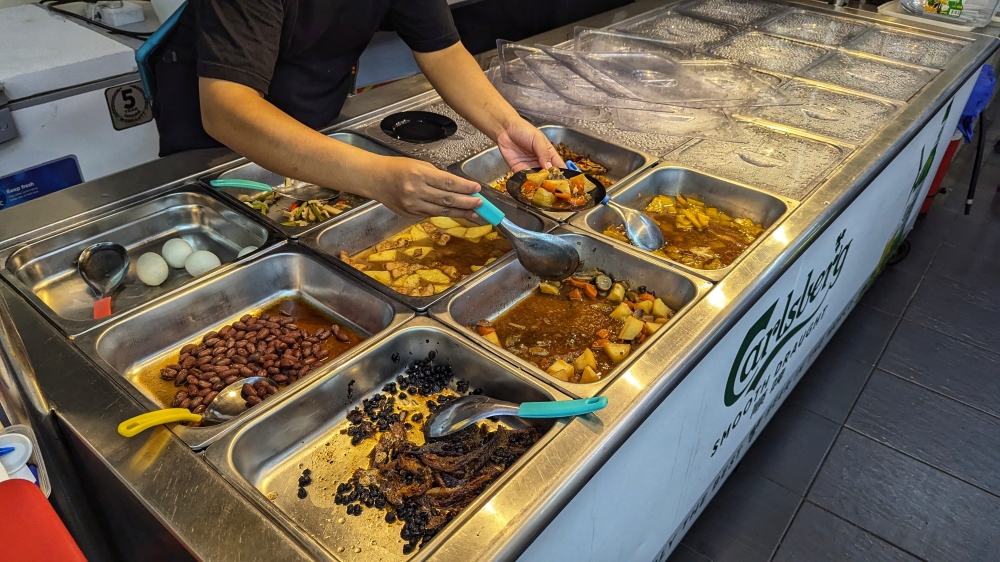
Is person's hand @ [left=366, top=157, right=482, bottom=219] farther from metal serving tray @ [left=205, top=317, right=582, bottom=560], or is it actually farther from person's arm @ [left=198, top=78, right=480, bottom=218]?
metal serving tray @ [left=205, top=317, right=582, bottom=560]

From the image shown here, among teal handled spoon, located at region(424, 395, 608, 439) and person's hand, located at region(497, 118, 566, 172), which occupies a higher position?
person's hand, located at region(497, 118, 566, 172)

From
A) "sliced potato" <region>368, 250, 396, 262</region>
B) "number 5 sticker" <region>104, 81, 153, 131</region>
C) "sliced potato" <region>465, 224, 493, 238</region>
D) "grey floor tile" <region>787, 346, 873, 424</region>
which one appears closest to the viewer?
"sliced potato" <region>368, 250, 396, 262</region>

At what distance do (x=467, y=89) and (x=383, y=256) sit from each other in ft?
2.04

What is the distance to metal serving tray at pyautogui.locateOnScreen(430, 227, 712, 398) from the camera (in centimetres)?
147

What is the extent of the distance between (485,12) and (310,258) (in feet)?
8.16

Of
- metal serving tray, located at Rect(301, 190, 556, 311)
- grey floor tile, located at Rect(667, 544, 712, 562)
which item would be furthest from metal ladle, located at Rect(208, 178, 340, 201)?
grey floor tile, located at Rect(667, 544, 712, 562)

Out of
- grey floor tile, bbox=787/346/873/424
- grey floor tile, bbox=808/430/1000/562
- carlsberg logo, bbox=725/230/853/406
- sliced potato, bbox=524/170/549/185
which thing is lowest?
grey floor tile, bbox=808/430/1000/562

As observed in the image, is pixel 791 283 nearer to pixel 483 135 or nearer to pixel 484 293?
pixel 484 293

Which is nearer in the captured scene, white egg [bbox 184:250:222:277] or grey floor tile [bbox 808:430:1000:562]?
white egg [bbox 184:250:222:277]

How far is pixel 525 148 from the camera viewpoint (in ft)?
6.48

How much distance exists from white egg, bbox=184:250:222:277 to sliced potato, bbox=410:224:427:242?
1.70 feet

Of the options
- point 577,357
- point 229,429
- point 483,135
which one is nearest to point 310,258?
point 229,429

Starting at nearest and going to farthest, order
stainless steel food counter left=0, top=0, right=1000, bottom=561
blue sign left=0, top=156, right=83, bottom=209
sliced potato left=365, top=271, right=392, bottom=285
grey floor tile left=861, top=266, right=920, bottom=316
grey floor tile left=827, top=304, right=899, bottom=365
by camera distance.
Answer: stainless steel food counter left=0, top=0, right=1000, bottom=561
sliced potato left=365, top=271, right=392, bottom=285
blue sign left=0, top=156, right=83, bottom=209
grey floor tile left=827, top=304, right=899, bottom=365
grey floor tile left=861, top=266, right=920, bottom=316

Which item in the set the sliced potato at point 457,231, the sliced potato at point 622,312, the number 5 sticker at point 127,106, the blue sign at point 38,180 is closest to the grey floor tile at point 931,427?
the sliced potato at point 622,312
